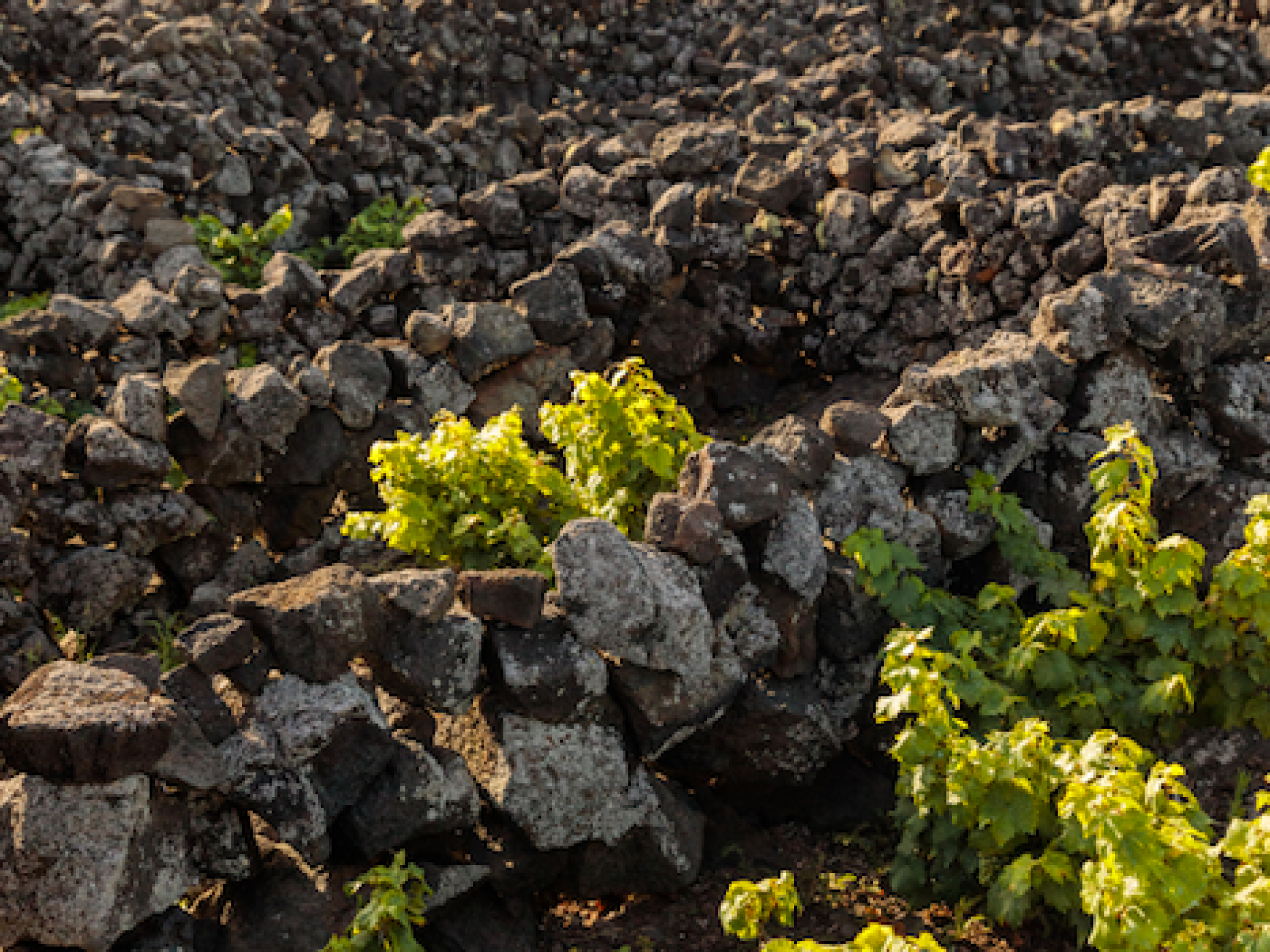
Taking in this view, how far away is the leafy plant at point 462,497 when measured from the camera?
543 cm

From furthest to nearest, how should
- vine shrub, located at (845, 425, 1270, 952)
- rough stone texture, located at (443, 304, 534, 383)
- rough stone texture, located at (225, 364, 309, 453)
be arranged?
rough stone texture, located at (443, 304, 534, 383) < rough stone texture, located at (225, 364, 309, 453) < vine shrub, located at (845, 425, 1270, 952)

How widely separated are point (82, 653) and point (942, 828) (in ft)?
15.9

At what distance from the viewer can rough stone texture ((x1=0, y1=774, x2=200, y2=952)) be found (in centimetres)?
386

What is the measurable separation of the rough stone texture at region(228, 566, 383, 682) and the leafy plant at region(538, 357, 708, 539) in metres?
1.47

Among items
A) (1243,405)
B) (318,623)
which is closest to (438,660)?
(318,623)

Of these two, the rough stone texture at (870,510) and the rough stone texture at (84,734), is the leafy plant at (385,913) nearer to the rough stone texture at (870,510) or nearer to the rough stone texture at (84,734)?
the rough stone texture at (84,734)

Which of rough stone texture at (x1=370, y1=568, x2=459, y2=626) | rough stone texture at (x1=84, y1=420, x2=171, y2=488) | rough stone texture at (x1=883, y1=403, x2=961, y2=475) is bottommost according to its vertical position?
rough stone texture at (x1=84, y1=420, x2=171, y2=488)

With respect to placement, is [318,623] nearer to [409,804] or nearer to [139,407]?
[409,804]

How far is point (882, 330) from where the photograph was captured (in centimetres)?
977

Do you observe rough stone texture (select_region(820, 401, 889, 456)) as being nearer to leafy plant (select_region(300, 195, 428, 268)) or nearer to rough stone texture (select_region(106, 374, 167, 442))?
rough stone texture (select_region(106, 374, 167, 442))

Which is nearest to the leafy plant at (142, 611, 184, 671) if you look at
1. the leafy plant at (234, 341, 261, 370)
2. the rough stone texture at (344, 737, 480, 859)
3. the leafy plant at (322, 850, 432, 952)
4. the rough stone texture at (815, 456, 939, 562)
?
the leafy plant at (234, 341, 261, 370)

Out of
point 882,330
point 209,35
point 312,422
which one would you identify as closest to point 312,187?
point 209,35

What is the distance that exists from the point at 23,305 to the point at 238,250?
197cm

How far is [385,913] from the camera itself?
13.8 ft
